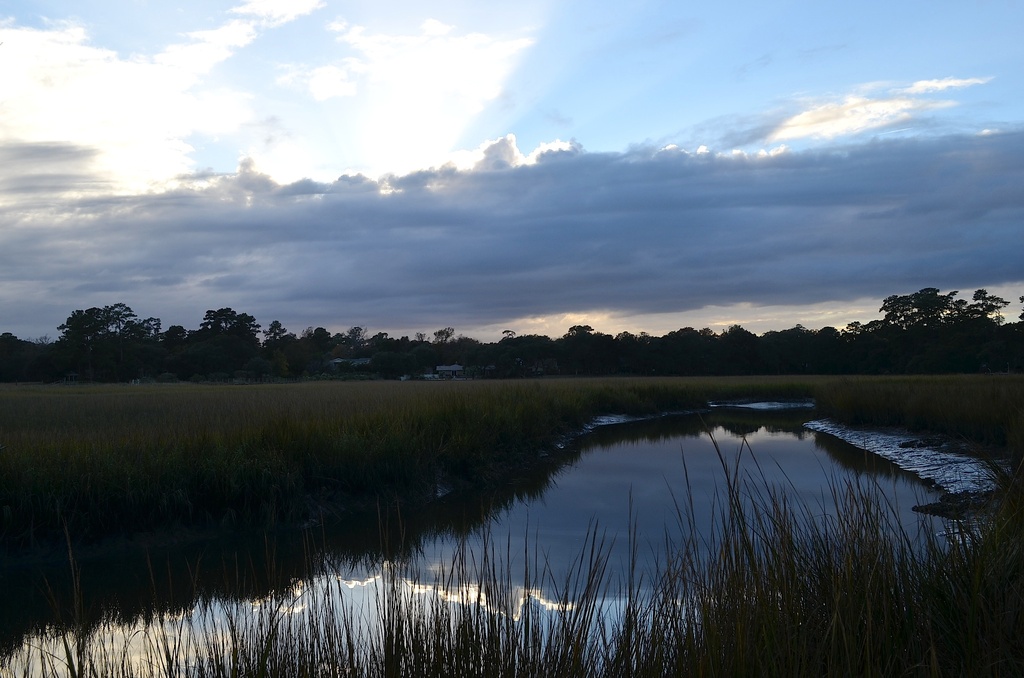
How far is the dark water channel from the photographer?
4664 millimetres

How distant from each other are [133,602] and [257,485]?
2725mm

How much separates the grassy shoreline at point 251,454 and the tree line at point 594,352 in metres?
40.3

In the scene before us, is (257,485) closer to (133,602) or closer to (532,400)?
(133,602)

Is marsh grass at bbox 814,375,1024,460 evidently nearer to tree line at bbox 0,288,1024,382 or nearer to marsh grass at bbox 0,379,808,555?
marsh grass at bbox 0,379,808,555

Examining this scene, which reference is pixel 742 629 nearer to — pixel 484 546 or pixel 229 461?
pixel 484 546

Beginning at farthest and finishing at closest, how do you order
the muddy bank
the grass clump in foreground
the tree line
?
1. the tree line
2. the muddy bank
3. the grass clump in foreground

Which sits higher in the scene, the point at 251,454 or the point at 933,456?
the point at 251,454

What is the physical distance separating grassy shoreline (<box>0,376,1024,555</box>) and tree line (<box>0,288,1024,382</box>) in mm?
40322

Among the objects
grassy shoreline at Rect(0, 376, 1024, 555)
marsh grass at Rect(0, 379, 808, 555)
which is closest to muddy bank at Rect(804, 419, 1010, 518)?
grassy shoreline at Rect(0, 376, 1024, 555)

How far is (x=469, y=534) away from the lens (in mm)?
8430

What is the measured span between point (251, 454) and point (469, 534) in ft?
10.1

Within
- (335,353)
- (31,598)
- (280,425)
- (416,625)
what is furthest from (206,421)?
(335,353)

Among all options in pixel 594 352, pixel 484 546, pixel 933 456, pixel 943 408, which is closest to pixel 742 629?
pixel 484 546

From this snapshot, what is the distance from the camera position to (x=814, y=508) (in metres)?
7.41
